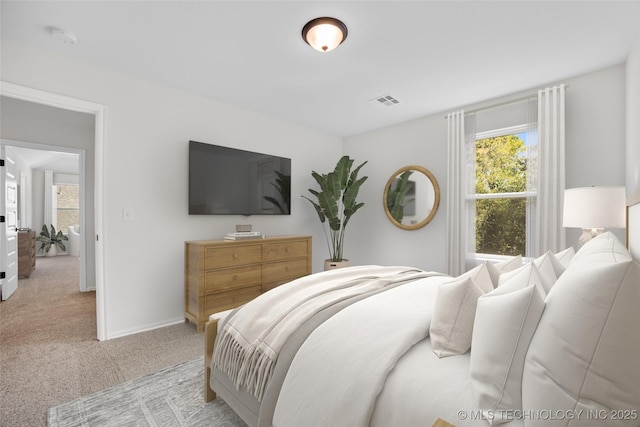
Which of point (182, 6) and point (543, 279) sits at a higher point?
point (182, 6)

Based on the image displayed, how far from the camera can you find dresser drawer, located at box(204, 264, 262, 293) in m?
2.87

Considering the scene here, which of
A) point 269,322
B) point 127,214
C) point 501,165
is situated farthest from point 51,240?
point 501,165

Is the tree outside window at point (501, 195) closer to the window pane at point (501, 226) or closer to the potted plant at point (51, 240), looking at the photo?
the window pane at point (501, 226)

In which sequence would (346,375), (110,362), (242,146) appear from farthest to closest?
1. (242,146)
2. (110,362)
3. (346,375)

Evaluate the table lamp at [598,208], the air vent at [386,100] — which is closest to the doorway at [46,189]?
the air vent at [386,100]

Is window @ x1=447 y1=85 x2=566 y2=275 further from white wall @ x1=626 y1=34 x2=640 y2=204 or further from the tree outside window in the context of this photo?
white wall @ x1=626 y1=34 x2=640 y2=204

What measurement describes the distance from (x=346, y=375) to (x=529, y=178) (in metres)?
2.86

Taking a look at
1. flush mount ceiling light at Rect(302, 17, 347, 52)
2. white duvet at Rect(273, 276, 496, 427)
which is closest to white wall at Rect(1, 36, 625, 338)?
flush mount ceiling light at Rect(302, 17, 347, 52)

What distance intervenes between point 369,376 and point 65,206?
1003 centimetres

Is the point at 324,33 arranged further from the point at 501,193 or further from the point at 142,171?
the point at 501,193

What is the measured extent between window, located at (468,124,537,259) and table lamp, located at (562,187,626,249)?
91cm

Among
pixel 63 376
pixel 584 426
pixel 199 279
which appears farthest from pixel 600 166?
pixel 63 376

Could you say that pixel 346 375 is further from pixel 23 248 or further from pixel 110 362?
pixel 23 248

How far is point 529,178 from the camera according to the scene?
9.58ft
